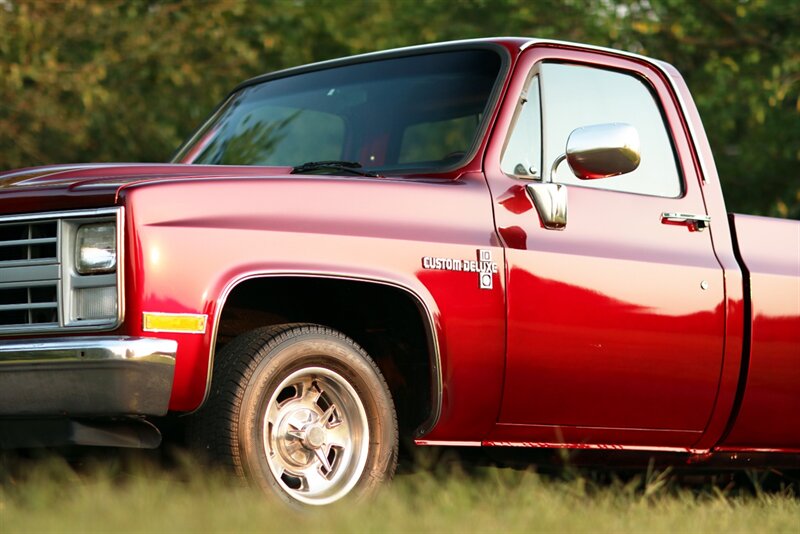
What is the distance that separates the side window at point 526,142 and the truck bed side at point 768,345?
1089mm

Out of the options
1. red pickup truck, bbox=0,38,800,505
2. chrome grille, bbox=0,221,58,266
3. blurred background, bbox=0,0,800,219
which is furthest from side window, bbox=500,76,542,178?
blurred background, bbox=0,0,800,219

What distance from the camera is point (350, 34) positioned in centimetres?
2214

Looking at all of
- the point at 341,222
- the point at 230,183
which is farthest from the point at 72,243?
the point at 341,222

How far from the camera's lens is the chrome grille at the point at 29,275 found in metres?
4.58

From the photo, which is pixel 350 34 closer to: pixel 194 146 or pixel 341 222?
pixel 194 146

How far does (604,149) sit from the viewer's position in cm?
544

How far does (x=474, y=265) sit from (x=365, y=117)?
1165mm

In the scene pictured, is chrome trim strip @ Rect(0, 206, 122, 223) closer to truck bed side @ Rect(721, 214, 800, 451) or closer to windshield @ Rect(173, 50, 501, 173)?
windshield @ Rect(173, 50, 501, 173)

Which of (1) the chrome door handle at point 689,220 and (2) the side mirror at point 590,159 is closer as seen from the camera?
(2) the side mirror at point 590,159

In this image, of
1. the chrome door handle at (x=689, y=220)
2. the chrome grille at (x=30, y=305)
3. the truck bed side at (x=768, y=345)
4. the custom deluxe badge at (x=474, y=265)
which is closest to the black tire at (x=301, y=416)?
the custom deluxe badge at (x=474, y=265)

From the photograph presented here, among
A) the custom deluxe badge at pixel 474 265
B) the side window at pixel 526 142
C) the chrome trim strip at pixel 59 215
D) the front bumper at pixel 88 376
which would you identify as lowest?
the front bumper at pixel 88 376

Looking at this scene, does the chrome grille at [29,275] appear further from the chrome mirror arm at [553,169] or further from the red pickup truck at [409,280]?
the chrome mirror arm at [553,169]

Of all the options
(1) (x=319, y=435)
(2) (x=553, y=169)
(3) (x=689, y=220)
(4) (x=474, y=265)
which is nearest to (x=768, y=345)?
(3) (x=689, y=220)

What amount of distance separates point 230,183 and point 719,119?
14.7 meters
